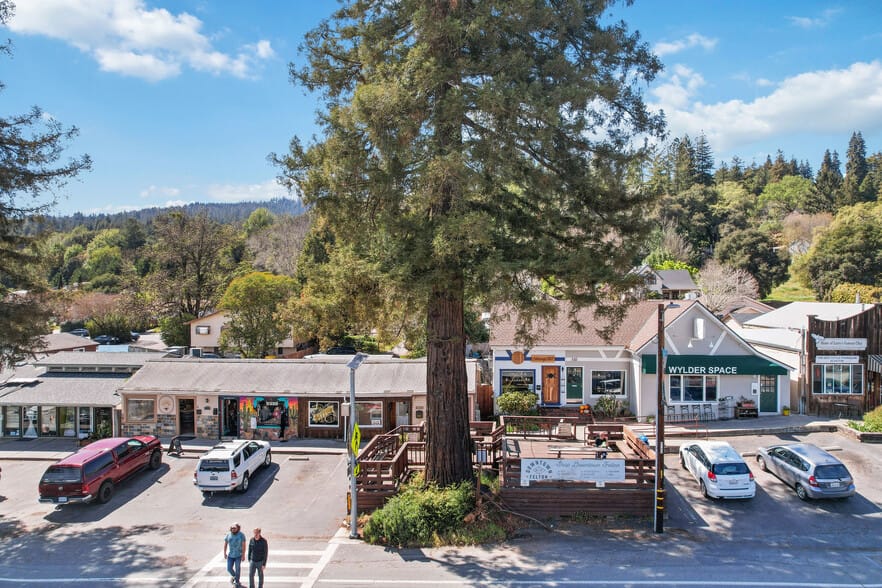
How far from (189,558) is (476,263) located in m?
10.8

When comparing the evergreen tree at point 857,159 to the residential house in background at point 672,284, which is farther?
the evergreen tree at point 857,159

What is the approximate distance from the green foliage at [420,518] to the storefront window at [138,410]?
52.5 ft

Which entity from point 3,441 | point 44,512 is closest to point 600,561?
point 44,512

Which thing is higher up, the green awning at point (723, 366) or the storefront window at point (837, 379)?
the green awning at point (723, 366)

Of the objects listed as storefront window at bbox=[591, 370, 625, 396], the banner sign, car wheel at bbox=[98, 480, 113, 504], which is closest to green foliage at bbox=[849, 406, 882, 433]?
storefront window at bbox=[591, 370, 625, 396]

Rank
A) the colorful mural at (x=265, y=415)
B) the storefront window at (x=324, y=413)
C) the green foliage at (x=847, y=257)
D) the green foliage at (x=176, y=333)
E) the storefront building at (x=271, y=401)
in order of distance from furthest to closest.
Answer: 1. the green foliage at (x=847, y=257)
2. the green foliage at (x=176, y=333)
3. the colorful mural at (x=265, y=415)
4. the storefront window at (x=324, y=413)
5. the storefront building at (x=271, y=401)

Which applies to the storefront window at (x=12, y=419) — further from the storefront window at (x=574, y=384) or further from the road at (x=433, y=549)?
the storefront window at (x=574, y=384)

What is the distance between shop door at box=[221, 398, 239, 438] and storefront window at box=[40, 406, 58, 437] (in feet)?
28.4

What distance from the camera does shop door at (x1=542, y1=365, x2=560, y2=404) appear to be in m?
29.1

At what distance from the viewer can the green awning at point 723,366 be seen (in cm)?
2759

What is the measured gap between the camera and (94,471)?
19953 mm

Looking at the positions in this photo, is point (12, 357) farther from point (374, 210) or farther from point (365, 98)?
point (365, 98)

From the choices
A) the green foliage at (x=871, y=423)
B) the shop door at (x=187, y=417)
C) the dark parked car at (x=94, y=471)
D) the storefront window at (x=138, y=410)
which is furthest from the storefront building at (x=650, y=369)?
the storefront window at (x=138, y=410)

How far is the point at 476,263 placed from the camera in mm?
15352
